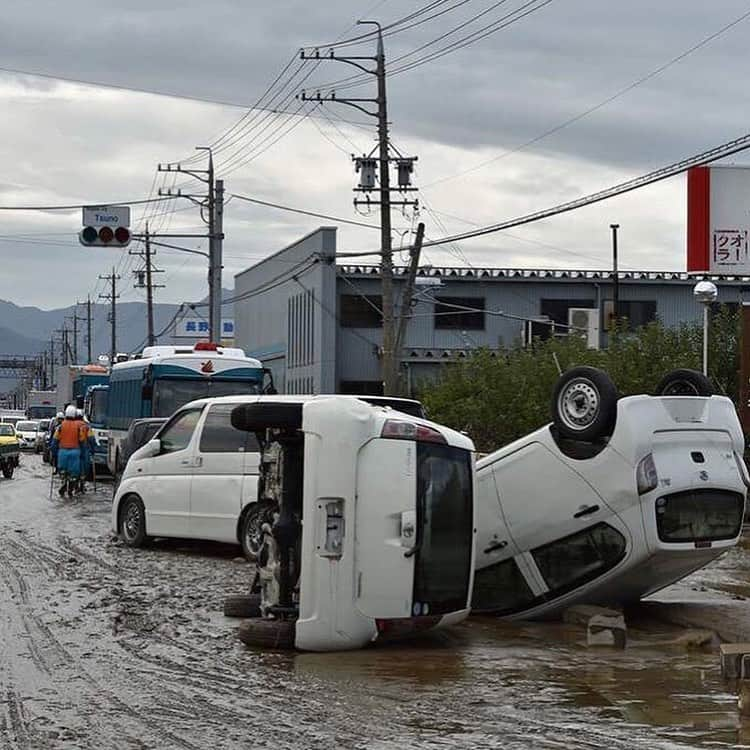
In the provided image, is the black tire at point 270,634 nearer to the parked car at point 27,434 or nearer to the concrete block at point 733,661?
the concrete block at point 733,661

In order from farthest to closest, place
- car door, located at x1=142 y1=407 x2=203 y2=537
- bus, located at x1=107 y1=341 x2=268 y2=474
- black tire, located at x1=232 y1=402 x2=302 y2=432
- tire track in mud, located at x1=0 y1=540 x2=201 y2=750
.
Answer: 1. bus, located at x1=107 y1=341 x2=268 y2=474
2. car door, located at x1=142 y1=407 x2=203 y2=537
3. black tire, located at x1=232 y1=402 x2=302 y2=432
4. tire track in mud, located at x1=0 y1=540 x2=201 y2=750

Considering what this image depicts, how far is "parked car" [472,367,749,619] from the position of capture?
12.3 m

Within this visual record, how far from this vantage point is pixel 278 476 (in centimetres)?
1220

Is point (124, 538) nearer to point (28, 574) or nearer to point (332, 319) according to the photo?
point (28, 574)

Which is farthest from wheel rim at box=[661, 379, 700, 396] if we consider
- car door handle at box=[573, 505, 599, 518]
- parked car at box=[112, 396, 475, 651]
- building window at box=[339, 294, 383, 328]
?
building window at box=[339, 294, 383, 328]

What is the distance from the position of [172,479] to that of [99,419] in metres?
22.6

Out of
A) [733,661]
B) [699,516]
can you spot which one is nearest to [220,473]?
[699,516]

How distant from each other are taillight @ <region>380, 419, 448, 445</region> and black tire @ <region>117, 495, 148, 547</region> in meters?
8.95

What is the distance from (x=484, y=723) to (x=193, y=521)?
1054 cm

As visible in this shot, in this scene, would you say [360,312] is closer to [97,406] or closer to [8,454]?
[8,454]

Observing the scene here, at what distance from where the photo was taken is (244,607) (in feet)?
44.2

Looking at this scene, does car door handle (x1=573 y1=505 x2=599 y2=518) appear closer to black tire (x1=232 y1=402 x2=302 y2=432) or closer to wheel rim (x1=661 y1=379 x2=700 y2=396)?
wheel rim (x1=661 y1=379 x2=700 y2=396)

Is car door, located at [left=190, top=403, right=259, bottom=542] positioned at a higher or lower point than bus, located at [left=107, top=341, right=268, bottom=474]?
lower

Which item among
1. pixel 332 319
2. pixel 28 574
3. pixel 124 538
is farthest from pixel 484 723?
pixel 332 319
